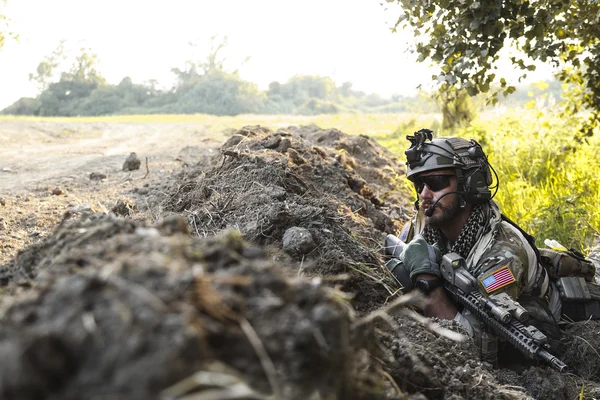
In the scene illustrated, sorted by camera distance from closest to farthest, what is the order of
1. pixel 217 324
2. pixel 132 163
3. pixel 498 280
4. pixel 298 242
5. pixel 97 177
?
pixel 217 324 < pixel 298 242 < pixel 498 280 < pixel 97 177 < pixel 132 163

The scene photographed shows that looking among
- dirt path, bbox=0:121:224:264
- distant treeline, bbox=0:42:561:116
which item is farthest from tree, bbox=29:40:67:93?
dirt path, bbox=0:121:224:264

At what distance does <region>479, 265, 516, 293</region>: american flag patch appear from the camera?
3.65 meters

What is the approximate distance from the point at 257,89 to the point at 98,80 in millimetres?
14548

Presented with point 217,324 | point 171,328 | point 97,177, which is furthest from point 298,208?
point 97,177

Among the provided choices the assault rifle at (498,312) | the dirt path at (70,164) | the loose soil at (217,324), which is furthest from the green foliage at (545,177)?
the dirt path at (70,164)

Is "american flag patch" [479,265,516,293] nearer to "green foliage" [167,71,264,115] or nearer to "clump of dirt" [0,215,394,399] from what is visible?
"clump of dirt" [0,215,394,399]

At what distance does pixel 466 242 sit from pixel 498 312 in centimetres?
84

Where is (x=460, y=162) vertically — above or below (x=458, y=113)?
above

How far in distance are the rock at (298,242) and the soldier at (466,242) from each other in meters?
0.97

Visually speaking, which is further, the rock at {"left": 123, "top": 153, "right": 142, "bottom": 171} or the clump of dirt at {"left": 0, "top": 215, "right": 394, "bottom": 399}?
the rock at {"left": 123, "top": 153, "right": 142, "bottom": 171}

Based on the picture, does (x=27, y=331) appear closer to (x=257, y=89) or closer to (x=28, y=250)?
(x=28, y=250)

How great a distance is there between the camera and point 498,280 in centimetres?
367

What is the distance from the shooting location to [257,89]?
51781 millimetres

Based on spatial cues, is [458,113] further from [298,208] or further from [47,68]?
[47,68]
